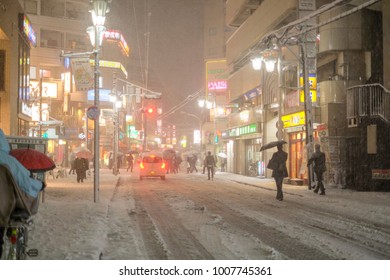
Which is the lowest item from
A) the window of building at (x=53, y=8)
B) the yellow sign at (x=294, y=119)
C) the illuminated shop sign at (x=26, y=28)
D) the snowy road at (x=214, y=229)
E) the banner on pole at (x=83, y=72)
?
the snowy road at (x=214, y=229)

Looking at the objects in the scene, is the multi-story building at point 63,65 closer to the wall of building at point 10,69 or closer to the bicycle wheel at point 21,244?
the wall of building at point 10,69

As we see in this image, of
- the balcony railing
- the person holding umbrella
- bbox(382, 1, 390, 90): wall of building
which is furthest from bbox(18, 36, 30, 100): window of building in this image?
the person holding umbrella

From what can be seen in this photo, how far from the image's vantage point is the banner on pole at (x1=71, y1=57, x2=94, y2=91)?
49.0 ft

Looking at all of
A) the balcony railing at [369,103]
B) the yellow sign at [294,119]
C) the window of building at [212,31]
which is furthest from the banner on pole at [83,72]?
the window of building at [212,31]

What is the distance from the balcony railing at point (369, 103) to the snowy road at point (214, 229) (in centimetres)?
438

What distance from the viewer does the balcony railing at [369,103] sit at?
18219 mm

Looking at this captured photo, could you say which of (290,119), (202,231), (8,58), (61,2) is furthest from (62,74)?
(202,231)

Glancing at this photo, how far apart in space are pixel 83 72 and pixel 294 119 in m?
13.2

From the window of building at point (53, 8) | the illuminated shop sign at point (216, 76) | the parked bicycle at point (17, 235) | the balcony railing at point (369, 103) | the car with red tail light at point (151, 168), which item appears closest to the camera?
the parked bicycle at point (17, 235)

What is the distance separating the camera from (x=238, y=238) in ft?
26.8

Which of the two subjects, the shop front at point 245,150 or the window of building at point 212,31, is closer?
the shop front at point 245,150

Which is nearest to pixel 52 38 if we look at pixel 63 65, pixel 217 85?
pixel 63 65

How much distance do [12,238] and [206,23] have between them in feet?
221

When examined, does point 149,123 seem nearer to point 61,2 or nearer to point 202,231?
point 61,2
